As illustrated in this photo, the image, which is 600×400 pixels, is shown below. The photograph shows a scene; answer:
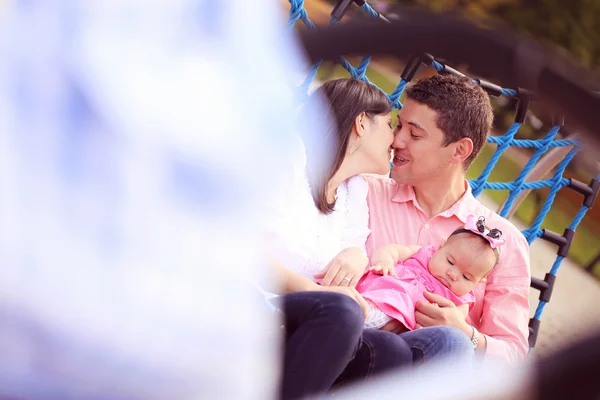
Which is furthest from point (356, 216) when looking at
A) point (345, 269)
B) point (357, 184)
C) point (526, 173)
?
point (526, 173)

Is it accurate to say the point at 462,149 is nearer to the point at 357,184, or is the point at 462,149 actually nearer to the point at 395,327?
the point at 357,184

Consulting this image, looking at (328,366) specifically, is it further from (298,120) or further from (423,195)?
(423,195)

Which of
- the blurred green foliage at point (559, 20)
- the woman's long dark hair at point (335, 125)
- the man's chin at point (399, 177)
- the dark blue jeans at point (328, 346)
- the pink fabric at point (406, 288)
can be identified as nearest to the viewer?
the dark blue jeans at point (328, 346)

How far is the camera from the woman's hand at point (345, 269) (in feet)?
3.82

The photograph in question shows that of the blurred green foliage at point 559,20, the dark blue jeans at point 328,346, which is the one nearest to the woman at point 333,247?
the dark blue jeans at point 328,346

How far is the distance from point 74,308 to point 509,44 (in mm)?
352

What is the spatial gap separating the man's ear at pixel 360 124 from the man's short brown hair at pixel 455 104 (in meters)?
0.13

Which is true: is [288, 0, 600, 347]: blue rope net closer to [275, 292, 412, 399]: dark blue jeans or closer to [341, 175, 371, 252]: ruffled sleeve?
[341, 175, 371, 252]: ruffled sleeve

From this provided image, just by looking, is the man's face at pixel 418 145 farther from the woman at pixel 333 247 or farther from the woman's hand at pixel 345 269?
the woman's hand at pixel 345 269

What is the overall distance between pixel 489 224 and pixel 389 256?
→ 256 mm

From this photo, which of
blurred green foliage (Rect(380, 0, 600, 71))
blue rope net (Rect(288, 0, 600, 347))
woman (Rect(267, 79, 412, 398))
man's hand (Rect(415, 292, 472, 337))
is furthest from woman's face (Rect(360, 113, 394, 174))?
blurred green foliage (Rect(380, 0, 600, 71))

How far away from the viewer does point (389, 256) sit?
4.15ft

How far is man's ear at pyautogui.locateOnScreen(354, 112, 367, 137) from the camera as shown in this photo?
129cm

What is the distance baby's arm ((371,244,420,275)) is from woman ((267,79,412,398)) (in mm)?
28
